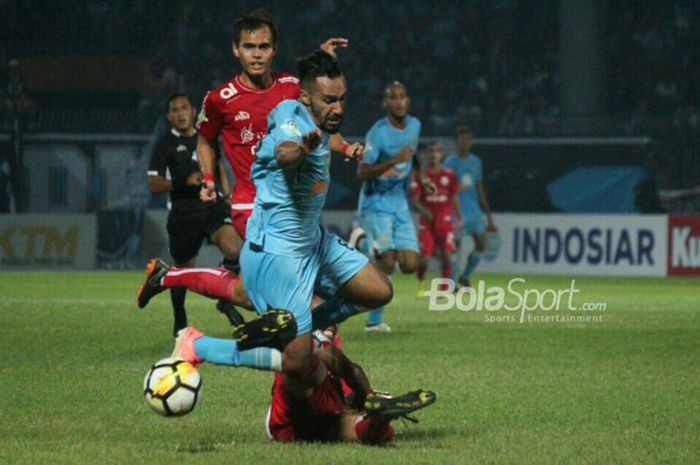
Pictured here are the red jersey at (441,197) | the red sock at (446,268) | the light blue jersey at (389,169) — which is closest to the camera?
the light blue jersey at (389,169)

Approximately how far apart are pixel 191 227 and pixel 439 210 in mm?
7618

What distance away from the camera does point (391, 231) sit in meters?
13.5

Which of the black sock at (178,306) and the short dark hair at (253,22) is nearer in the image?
the short dark hair at (253,22)

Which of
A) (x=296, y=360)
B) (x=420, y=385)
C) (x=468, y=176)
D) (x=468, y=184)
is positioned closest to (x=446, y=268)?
(x=468, y=184)

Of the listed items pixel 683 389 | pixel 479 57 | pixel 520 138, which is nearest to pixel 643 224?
pixel 520 138

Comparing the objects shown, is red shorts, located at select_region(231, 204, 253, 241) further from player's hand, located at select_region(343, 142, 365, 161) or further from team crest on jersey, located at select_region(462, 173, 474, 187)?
team crest on jersey, located at select_region(462, 173, 474, 187)

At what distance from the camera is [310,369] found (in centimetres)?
637

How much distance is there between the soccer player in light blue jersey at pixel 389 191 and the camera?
13070 mm

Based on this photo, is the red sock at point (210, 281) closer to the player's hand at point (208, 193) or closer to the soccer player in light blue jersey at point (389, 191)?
the player's hand at point (208, 193)

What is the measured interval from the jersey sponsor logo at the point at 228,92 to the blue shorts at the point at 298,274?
7.55 ft

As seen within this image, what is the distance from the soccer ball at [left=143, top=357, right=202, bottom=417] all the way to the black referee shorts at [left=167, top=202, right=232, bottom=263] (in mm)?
5505

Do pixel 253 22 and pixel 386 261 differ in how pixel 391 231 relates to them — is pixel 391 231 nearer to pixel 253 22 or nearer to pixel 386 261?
pixel 386 261

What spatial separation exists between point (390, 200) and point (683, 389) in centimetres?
533

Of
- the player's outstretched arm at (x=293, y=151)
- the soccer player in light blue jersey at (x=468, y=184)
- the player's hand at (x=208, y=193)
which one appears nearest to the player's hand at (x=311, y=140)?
the player's outstretched arm at (x=293, y=151)
